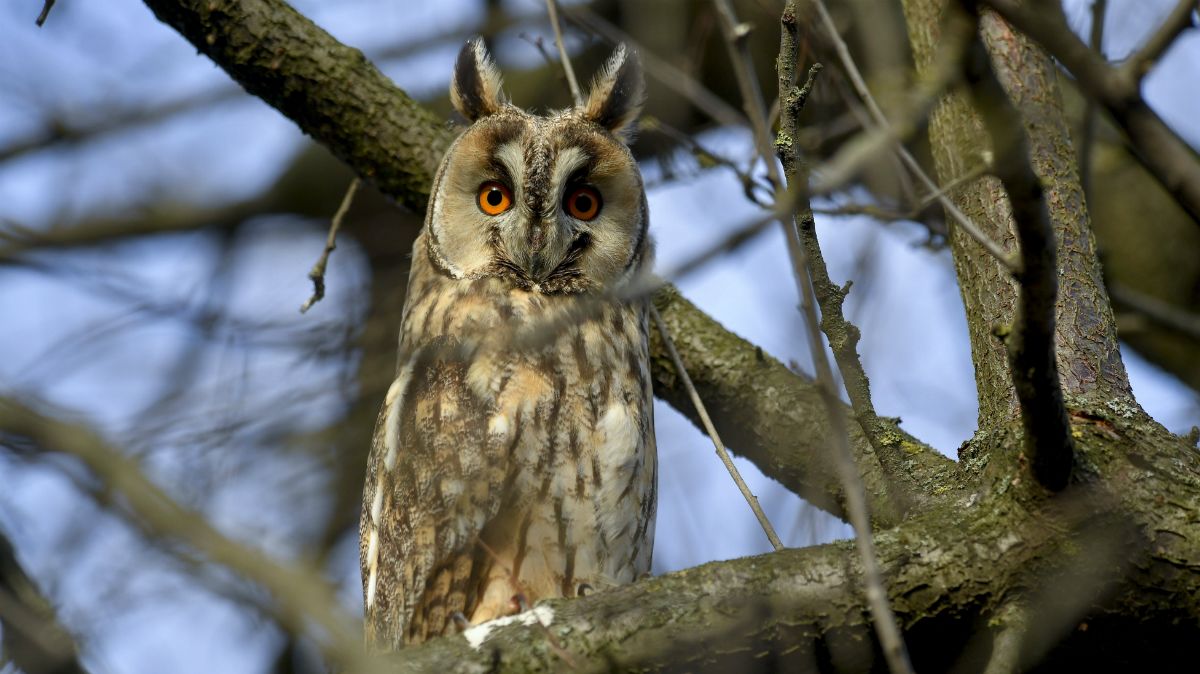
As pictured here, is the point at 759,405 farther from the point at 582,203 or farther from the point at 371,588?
the point at 371,588

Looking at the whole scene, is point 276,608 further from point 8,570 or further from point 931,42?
point 931,42

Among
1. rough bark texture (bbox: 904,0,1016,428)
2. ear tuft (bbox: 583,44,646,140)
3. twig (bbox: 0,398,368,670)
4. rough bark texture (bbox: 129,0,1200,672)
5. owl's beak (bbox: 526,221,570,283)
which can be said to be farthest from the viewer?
ear tuft (bbox: 583,44,646,140)

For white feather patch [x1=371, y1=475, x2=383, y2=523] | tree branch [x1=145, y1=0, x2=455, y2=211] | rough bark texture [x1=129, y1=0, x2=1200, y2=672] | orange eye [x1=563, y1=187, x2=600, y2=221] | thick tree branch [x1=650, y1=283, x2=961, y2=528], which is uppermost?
tree branch [x1=145, y1=0, x2=455, y2=211]

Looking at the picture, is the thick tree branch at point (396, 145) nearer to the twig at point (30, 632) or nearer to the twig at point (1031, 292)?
the twig at point (1031, 292)

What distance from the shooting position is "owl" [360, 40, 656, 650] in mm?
2588

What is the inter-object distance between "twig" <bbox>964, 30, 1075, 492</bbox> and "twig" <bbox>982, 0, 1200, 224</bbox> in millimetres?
131

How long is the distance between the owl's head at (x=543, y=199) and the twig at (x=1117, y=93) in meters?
1.84

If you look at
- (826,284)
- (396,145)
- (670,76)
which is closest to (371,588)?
(396,145)

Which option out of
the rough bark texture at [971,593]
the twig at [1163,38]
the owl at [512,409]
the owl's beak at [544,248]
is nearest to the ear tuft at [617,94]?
the owl at [512,409]

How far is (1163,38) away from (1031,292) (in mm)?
378

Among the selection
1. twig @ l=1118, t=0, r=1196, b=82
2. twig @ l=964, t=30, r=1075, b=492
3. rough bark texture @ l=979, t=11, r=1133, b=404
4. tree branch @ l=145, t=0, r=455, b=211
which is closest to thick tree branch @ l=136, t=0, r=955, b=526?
tree branch @ l=145, t=0, r=455, b=211

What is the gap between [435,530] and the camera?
262cm

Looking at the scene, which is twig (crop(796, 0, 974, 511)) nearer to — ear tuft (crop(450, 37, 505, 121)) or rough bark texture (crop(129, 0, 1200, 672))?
rough bark texture (crop(129, 0, 1200, 672))

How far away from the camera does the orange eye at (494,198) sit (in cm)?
298
